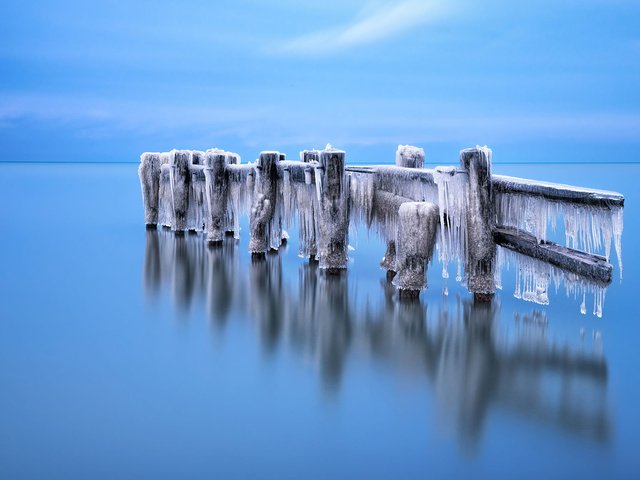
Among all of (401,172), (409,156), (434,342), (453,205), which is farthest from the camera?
(409,156)

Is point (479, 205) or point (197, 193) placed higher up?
point (197, 193)

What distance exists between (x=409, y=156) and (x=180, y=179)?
487cm

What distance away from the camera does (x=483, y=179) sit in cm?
748

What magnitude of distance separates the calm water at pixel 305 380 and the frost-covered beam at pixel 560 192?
1.28 m

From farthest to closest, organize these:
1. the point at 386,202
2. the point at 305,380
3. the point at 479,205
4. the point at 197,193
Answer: the point at 197,193 < the point at 386,202 < the point at 479,205 < the point at 305,380

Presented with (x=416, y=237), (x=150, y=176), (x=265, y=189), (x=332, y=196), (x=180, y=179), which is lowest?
(x=416, y=237)

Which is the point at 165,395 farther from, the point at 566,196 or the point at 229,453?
the point at 566,196

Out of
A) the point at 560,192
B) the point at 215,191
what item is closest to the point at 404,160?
the point at 215,191

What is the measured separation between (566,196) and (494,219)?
3.55 feet

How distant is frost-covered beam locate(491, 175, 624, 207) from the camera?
20.5 feet

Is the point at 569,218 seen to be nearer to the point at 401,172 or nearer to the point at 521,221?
the point at 521,221

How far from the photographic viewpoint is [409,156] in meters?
10.3

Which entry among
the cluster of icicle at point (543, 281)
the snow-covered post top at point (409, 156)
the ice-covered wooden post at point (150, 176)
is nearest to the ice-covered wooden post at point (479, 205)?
the cluster of icicle at point (543, 281)

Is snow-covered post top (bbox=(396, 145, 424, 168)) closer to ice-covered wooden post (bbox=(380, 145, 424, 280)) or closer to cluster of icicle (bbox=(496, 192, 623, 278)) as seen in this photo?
ice-covered wooden post (bbox=(380, 145, 424, 280))
